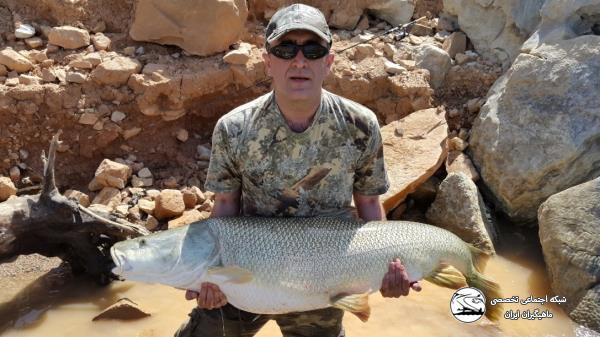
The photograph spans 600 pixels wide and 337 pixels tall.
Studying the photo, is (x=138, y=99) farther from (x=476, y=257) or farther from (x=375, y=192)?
(x=476, y=257)

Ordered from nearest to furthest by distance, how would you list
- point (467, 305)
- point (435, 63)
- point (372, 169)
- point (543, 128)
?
point (372, 169) < point (467, 305) < point (543, 128) < point (435, 63)

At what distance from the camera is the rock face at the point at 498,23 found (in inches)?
296

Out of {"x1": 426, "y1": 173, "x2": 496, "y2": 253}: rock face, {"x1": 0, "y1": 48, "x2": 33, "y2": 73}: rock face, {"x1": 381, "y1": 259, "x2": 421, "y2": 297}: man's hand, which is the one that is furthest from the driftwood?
{"x1": 426, "y1": 173, "x2": 496, "y2": 253}: rock face

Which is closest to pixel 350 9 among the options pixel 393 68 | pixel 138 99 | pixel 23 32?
→ pixel 393 68

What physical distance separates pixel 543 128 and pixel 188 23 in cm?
403

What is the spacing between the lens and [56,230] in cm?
507

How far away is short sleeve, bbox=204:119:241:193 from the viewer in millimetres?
3393

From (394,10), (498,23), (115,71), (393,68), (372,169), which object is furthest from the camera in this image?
(394,10)

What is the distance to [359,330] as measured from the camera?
16.7ft

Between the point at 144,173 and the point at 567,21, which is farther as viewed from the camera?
the point at 567,21

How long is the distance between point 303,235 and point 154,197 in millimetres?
3303

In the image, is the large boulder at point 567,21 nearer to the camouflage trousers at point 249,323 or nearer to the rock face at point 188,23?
the rock face at point 188,23

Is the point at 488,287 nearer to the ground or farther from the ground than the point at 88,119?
nearer to the ground

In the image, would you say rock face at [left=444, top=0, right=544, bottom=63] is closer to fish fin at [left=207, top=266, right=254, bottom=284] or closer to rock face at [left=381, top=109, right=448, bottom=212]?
rock face at [left=381, top=109, right=448, bottom=212]
